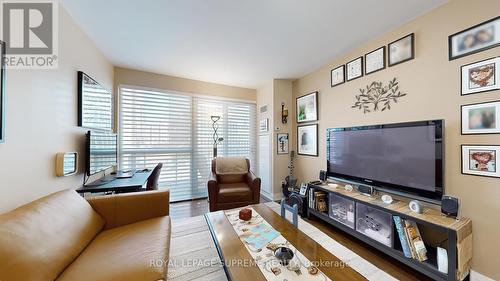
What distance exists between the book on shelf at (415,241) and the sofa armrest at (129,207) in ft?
7.31

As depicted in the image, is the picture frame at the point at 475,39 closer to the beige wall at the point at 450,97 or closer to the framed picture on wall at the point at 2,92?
the beige wall at the point at 450,97

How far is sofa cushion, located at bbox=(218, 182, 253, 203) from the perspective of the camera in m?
2.66

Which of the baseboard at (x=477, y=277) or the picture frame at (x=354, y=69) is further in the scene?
the picture frame at (x=354, y=69)

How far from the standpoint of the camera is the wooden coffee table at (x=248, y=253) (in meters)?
1.00

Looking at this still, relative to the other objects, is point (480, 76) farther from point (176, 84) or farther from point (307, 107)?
point (176, 84)

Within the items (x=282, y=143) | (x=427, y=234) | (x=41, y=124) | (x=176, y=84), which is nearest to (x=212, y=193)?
(x=282, y=143)

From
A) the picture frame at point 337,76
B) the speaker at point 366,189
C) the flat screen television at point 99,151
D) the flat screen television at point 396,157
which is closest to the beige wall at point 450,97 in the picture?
the flat screen television at point 396,157

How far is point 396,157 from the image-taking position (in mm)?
1856

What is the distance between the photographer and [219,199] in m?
2.66

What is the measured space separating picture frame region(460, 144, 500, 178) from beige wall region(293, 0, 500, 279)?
4 cm

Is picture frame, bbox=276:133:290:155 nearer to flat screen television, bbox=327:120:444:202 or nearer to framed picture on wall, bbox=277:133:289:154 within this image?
framed picture on wall, bbox=277:133:289:154

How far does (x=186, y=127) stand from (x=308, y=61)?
2563 mm

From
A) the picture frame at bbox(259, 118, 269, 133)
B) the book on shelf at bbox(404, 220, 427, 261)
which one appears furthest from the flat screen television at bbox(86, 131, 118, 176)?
the book on shelf at bbox(404, 220, 427, 261)

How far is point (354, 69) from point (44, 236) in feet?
11.0
